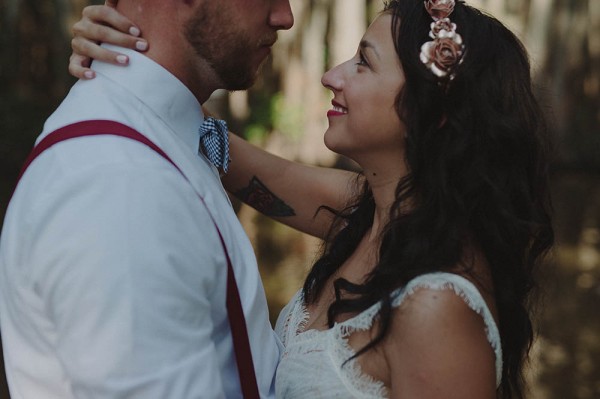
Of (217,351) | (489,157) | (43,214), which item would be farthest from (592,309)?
(43,214)

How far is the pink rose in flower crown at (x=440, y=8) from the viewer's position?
8.14 ft

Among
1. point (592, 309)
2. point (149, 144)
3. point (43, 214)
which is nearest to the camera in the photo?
point (43, 214)

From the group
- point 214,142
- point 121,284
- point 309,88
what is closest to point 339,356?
point 214,142

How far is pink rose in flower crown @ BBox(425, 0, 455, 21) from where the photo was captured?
248 cm

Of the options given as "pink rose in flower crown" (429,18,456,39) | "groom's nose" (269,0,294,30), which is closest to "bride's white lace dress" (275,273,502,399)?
"pink rose in flower crown" (429,18,456,39)

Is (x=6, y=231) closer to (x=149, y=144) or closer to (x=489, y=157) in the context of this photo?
(x=149, y=144)

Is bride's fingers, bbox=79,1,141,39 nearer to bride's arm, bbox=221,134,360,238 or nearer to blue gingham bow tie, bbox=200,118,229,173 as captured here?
blue gingham bow tie, bbox=200,118,229,173

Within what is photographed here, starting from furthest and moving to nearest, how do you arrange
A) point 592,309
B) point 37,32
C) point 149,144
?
point 37,32, point 592,309, point 149,144

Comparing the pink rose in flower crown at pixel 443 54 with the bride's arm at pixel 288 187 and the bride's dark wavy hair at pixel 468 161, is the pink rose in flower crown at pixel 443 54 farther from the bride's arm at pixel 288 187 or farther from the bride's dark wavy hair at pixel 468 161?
the bride's arm at pixel 288 187

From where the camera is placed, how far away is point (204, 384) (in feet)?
6.32

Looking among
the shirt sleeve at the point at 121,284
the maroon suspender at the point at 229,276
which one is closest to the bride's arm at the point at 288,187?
the maroon suspender at the point at 229,276

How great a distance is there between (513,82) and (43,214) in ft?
4.19

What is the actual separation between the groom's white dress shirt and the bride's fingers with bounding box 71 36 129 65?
3.2 inches

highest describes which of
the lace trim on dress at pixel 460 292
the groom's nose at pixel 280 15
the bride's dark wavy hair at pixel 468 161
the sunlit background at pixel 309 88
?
the groom's nose at pixel 280 15
